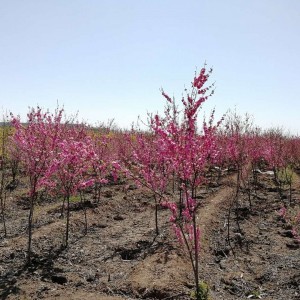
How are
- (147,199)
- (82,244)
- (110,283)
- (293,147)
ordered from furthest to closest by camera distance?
(293,147)
(147,199)
(82,244)
(110,283)

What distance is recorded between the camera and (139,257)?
320 inches

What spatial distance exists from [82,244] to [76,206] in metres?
3.53

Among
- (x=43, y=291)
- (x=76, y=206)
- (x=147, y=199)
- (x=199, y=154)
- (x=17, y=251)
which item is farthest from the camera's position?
(x=147, y=199)

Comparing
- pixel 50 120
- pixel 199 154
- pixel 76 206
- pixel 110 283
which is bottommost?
pixel 110 283

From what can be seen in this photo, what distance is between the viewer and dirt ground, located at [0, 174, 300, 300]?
637 cm

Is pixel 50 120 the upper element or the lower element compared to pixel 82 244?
upper

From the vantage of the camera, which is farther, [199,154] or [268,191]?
[268,191]

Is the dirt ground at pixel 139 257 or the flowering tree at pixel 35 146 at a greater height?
the flowering tree at pixel 35 146

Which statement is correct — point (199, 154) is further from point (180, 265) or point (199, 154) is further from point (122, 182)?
point (122, 182)

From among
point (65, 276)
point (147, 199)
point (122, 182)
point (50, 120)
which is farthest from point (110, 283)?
point (122, 182)

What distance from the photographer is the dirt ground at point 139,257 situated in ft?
20.9

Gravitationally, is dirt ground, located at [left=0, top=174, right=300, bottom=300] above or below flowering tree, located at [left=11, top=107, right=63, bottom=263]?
below

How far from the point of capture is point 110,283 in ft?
22.0

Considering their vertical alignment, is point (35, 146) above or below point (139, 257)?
above
